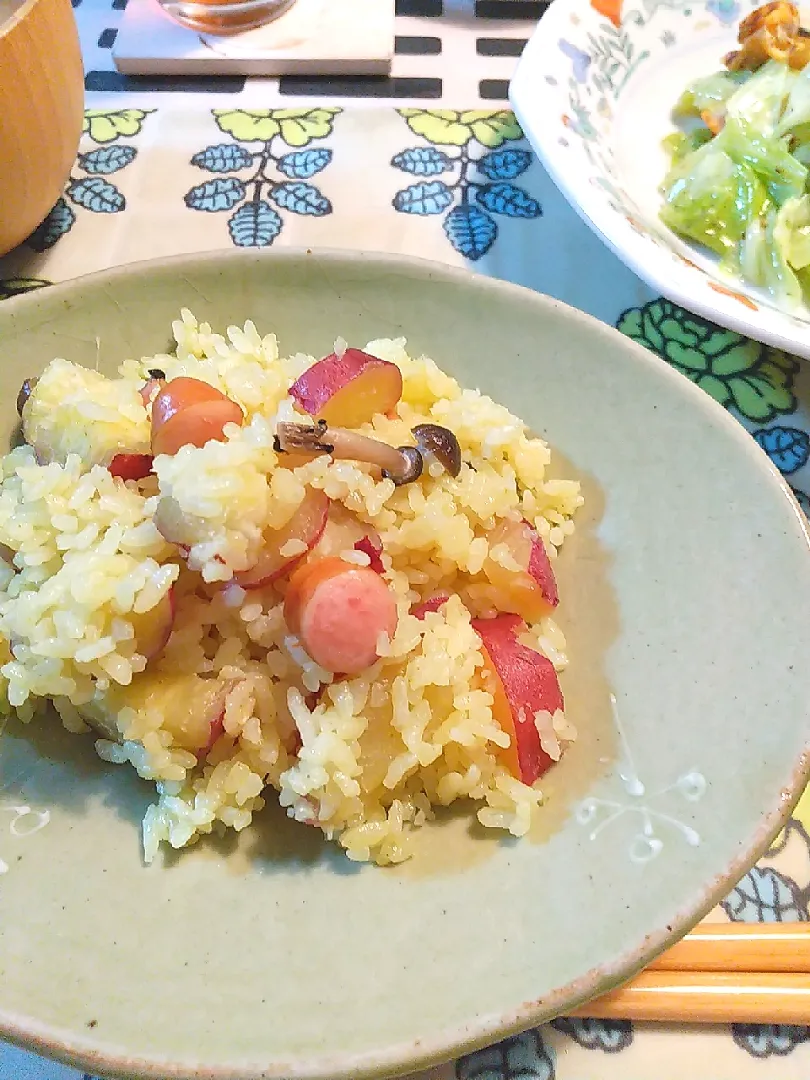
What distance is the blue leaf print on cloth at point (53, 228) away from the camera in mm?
2443

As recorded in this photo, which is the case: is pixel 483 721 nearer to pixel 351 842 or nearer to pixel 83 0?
pixel 351 842

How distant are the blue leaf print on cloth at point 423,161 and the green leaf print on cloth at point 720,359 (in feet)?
2.72

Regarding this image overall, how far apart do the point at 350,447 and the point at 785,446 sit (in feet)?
3.66

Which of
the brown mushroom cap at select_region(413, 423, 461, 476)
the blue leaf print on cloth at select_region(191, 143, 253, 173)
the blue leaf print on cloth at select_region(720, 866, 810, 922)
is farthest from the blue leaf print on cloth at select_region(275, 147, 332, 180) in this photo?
A: the blue leaf print on cloth at select_region(720, 866, 810, 922)

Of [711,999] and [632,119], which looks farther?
[632,119]

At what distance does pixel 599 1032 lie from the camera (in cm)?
131

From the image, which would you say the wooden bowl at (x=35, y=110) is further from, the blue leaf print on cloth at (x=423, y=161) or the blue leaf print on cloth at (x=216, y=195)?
the blue leaf print on cloth at (x=423, y=161)

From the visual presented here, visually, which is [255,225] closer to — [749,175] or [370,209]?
[370,209]

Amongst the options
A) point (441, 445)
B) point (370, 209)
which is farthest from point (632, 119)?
point (441, 445)

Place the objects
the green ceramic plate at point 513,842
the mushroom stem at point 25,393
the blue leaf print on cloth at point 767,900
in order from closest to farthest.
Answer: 1. the green ceramic plate at point 513,842
2. the blue leaf print on cloth at point 767,900
3. the mushroom stem at point 25,393

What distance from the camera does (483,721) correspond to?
1.33 meters

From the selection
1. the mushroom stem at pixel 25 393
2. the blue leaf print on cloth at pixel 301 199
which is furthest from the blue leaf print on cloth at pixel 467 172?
the mushroom stem at pixel 25 393

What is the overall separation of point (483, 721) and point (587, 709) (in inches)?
8.2

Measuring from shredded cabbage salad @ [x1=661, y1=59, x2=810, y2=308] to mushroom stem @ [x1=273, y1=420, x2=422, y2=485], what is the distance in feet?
4.08
